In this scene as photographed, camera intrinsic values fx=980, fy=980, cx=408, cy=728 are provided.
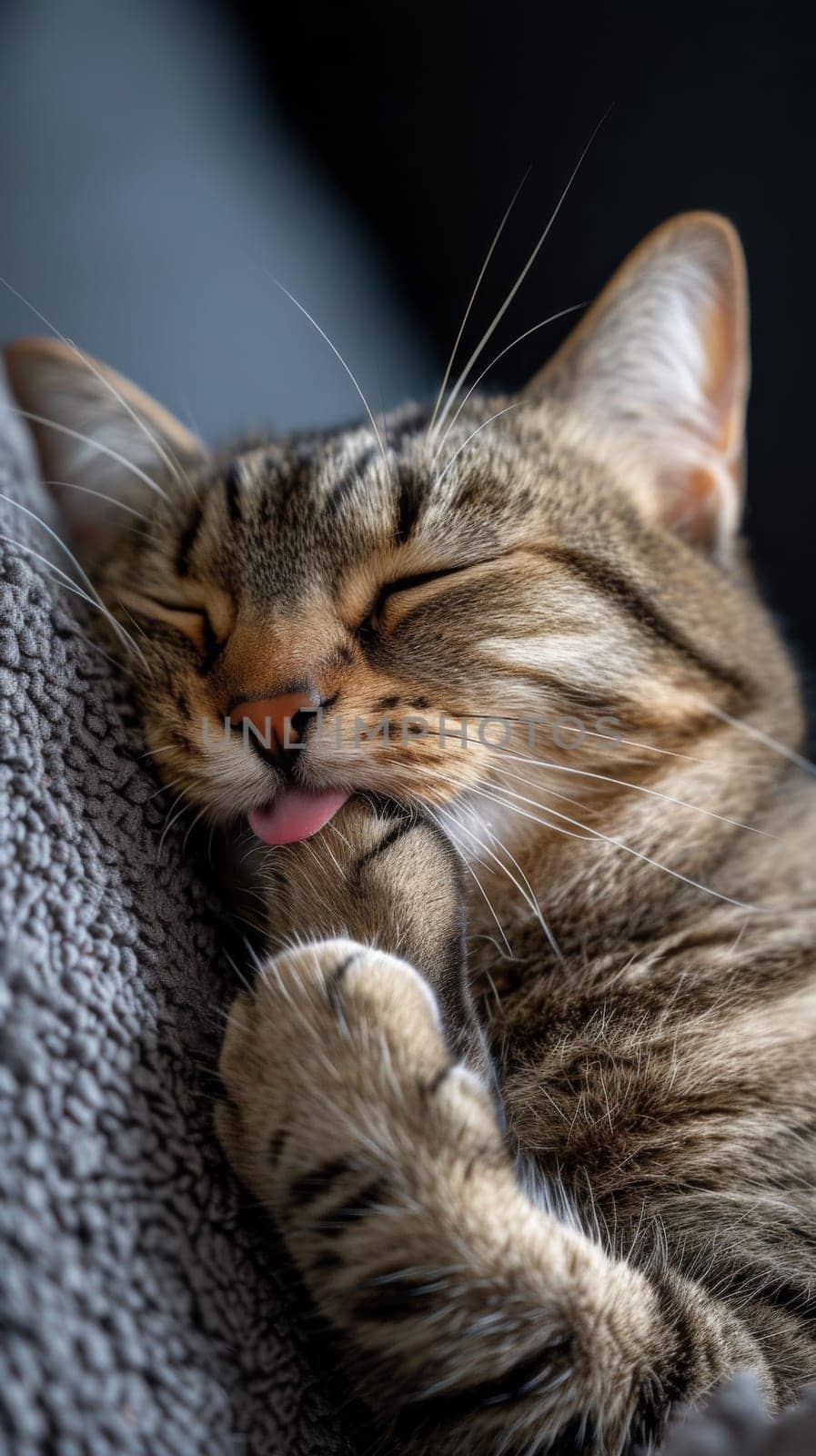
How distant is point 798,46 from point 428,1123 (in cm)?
128

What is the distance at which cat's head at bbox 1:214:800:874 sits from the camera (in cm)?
68

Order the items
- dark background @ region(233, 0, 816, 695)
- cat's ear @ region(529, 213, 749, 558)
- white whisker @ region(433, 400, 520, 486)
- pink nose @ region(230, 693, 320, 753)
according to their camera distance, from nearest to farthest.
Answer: pink nose @ region(230, 693, 320, 753), white whisker @ region(433, 400, 520, 486), cat's ear @ region(529, 213, 749, 558), dark background @ region(233, 0, 816, 695)

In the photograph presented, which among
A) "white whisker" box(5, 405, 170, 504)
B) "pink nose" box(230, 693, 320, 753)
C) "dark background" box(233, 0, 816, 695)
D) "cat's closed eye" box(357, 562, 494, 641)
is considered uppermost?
"dark background" box(233, 0, 816, 695)

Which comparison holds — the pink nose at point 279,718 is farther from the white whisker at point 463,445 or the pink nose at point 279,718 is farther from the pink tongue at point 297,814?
the white whisker at point 463,445

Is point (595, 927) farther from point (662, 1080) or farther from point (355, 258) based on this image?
point (355, 258)

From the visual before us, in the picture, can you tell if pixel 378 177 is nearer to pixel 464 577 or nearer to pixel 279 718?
pixel 464 577

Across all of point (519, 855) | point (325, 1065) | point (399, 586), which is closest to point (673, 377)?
point (399, 586)

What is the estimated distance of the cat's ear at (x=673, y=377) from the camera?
0.89m

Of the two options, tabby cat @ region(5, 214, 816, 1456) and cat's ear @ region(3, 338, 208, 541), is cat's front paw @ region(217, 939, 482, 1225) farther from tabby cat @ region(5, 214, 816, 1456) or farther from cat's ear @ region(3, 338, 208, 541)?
cat's ear @ region(3, 338, 208, 541)

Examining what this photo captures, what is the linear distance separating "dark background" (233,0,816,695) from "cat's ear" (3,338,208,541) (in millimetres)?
663

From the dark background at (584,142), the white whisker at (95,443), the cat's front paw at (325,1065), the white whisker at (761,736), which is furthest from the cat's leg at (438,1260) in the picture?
the dark background at (584,142)

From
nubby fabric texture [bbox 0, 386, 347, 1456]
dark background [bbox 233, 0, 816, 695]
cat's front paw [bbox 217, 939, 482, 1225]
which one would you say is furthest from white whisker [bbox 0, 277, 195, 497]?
dark background [bbox 233, 0, 816, 695]

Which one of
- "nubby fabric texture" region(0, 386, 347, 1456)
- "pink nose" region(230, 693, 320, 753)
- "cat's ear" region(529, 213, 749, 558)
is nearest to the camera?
"nubby fabric texture" region(0, 386, 347, 1456)

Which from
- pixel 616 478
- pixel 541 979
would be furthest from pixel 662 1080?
pixel 616 478
